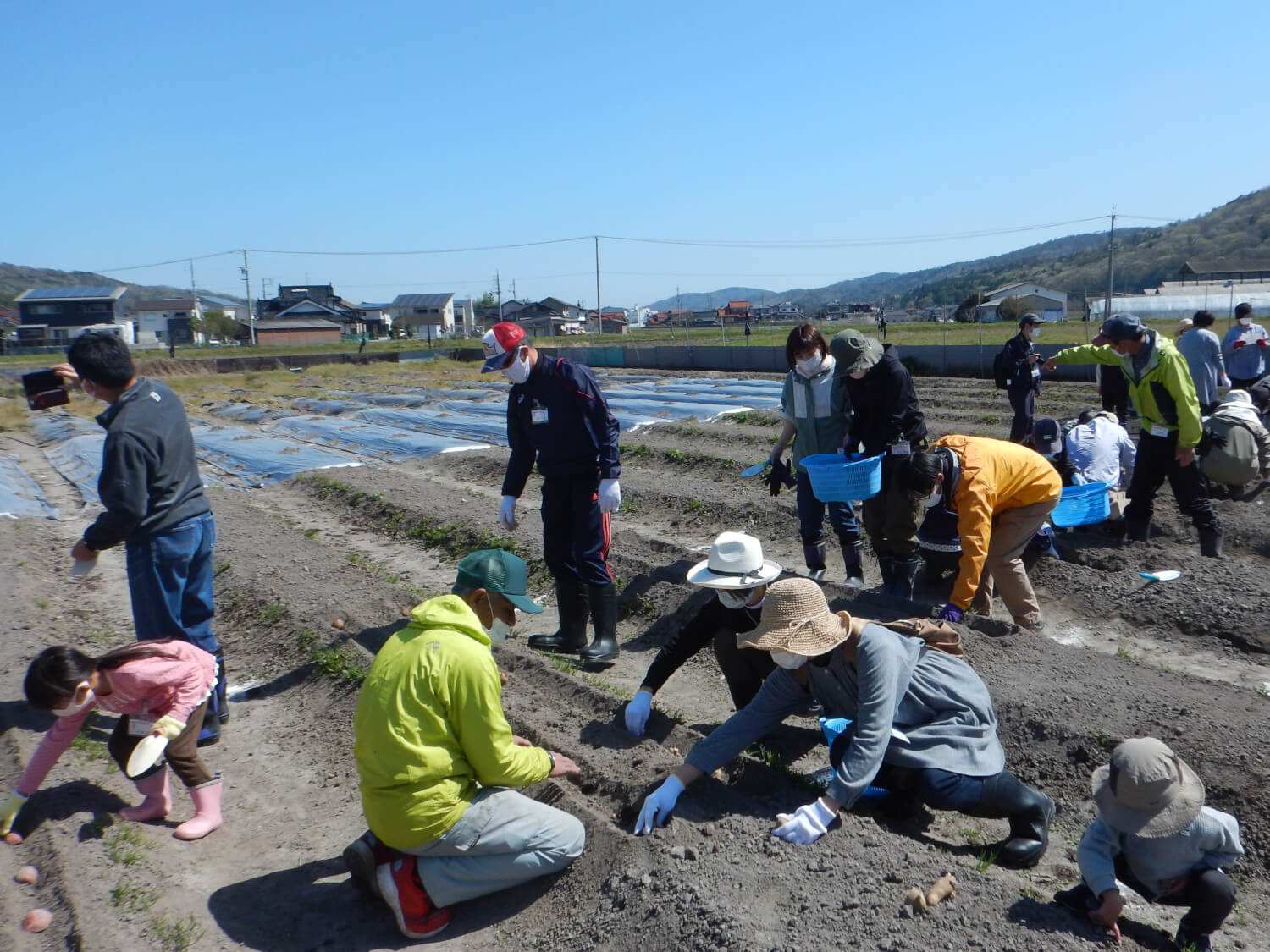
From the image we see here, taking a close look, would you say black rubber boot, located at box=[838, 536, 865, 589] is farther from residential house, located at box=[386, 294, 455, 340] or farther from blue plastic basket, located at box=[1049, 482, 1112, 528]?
residential house, located at box=[386, 294, 455, 340]

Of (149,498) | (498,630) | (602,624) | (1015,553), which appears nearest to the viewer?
(498,630)

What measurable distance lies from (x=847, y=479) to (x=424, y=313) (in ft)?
264

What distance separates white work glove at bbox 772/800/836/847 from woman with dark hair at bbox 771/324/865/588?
106 inches

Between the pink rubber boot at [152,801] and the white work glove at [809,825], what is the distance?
243cm

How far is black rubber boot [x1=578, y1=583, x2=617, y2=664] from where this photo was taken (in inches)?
203

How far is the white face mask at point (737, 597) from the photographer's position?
373cm

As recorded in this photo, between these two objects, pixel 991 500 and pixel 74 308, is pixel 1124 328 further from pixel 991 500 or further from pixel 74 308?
pixel 74 308

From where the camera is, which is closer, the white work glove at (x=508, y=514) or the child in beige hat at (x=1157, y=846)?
the child in beige hat at (x=1157, y=846)

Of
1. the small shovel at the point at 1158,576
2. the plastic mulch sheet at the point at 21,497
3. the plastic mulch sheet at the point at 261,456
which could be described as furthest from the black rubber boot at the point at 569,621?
the plastic mulch sheet at the point at 261,456

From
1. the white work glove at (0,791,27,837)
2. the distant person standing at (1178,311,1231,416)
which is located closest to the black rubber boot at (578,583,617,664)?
the white work glove at (0,791,27,837)

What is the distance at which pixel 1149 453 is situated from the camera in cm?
617

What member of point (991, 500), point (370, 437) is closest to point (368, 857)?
point (991, 500)

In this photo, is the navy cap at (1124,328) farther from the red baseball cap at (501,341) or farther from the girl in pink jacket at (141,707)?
the girl in pink jacket at (141,707)

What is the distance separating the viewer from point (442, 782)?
2.88 m
